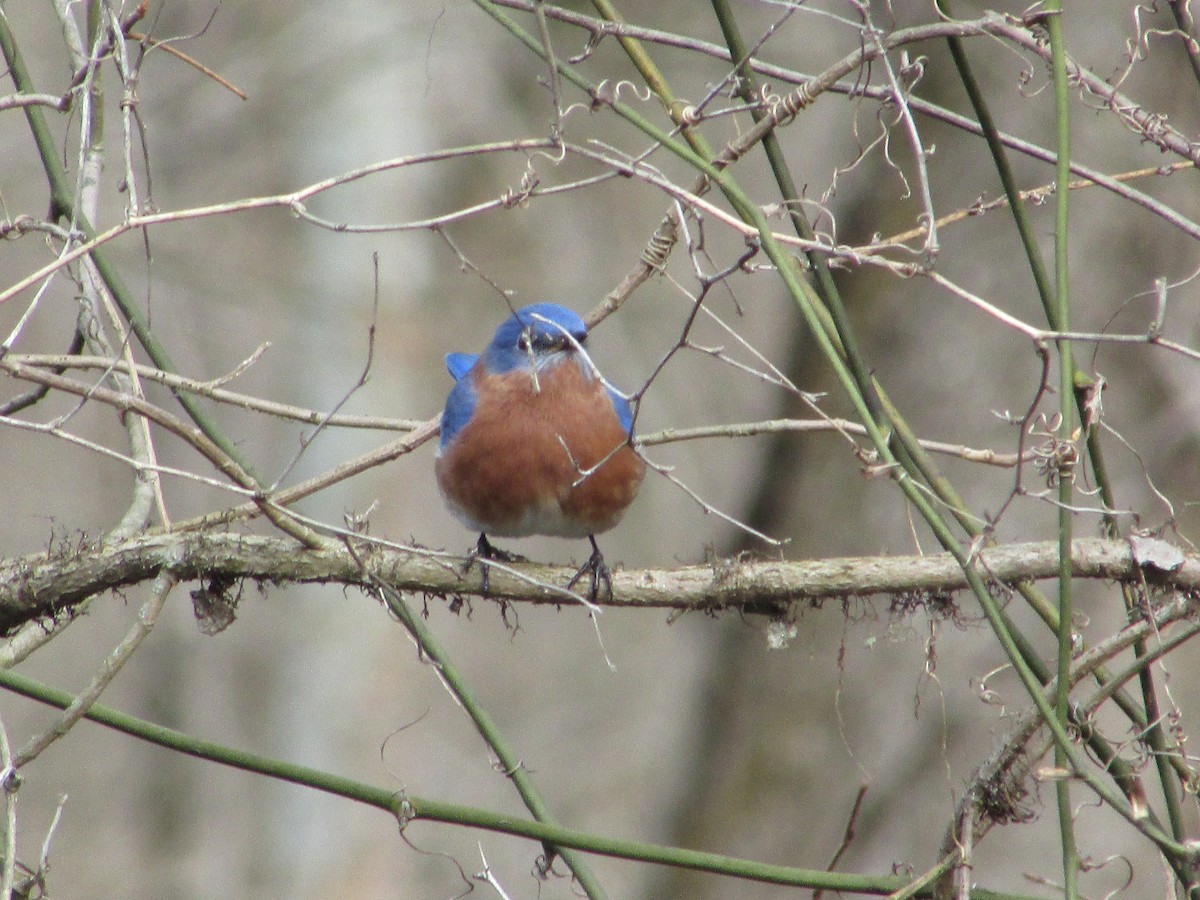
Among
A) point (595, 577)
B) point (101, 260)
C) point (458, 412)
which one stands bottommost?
point (595, 577)

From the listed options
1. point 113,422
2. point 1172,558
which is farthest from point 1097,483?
point 113,422

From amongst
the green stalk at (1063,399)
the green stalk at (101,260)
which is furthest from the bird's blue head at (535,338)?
the green stalk at (1063,399)

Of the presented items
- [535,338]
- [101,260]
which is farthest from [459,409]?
[101,260]

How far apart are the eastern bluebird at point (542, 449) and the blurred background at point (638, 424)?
0.53 metres

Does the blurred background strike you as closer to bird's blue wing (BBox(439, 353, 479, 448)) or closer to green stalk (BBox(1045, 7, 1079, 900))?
green stalk (BBox(1045, 7, 1079, 900))

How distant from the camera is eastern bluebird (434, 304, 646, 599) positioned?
3.56 metres

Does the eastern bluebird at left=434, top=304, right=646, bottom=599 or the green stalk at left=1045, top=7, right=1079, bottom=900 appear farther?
the eastern bluebird at left=434, top=304, right=646, bottom=599

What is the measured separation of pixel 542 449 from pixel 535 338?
1.12 feet

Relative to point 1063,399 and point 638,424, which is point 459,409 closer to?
point 1063,399

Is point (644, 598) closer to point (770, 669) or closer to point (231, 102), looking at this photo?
point (770, 669)

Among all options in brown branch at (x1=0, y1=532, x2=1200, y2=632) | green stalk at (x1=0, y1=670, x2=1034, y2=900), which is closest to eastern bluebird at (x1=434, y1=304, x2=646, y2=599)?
brown branch at (x1=0, y1=532, x2=1200, y2=632)

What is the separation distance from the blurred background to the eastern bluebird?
534 millimetres

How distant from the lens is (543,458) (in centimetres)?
357

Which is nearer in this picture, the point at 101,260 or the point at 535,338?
the point at 101,260
